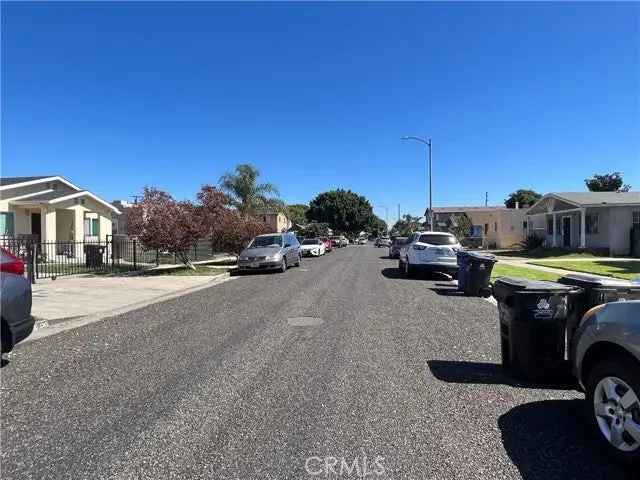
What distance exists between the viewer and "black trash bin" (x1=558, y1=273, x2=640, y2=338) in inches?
196

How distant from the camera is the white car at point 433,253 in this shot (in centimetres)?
1733

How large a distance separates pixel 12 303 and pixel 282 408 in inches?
134

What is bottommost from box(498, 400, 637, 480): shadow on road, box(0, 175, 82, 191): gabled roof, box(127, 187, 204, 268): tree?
box(498, 400, 637, 480): shadow on road

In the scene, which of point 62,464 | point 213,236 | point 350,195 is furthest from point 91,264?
point 350,195

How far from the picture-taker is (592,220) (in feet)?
104

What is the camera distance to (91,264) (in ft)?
65.4

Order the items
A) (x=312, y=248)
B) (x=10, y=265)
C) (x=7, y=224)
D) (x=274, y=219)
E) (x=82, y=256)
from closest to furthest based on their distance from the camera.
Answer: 1. (x=10, y=265)
2. (x=7, y=224)
3. (x=82, y=256)
4. (x=312, y=248)
5. (x=274, y=219)

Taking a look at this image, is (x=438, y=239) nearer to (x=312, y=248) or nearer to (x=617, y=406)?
(x=617, y=406)

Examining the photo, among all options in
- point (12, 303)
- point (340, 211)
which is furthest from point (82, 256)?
point (340, 211)

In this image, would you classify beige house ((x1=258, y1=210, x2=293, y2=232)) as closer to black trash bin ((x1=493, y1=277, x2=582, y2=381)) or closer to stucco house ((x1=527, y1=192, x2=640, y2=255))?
stucco house ((x1=527, y1=192, x2=640, y2=255))

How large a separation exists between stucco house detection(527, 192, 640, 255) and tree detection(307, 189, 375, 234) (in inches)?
2122

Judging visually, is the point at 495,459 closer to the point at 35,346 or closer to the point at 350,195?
the point at 35,346

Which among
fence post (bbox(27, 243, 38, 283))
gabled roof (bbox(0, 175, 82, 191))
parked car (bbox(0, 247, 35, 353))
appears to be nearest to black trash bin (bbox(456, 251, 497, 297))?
parked car (bbox(0, 247, 35, 353))

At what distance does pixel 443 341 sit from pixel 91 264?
16.6m
